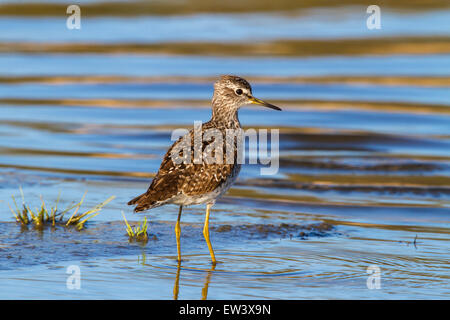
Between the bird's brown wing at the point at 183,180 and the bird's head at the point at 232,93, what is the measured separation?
3.02ft

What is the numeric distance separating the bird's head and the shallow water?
1.30m

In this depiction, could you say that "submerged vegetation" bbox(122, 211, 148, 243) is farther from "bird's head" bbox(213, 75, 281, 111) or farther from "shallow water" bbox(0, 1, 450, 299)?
"bird's head" bbox(213, 75, 281, 111)

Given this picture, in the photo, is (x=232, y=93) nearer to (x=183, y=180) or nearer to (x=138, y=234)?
(x=183, y=180)

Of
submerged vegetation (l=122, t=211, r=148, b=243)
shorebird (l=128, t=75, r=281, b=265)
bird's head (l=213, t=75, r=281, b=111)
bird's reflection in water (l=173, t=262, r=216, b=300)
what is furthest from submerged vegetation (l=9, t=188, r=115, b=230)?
bird's head (l=213, t=75, r=281, b=111)

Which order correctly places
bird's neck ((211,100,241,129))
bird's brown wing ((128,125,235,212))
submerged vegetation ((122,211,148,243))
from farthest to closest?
bird's neck ((211,100,241,129)) < submerged vegetation ((122,211,148,243)) < bird's brown wing ((128,125,235,212))

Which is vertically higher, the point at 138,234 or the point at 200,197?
the point at 200,197

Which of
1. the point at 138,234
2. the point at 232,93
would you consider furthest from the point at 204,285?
the point at 232,93

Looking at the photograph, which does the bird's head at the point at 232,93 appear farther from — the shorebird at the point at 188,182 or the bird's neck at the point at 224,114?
the shorebird at the point at 188,182

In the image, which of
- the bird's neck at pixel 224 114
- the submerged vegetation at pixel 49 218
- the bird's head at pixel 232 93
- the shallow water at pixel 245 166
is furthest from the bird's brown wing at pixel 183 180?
the submerged vegetation at pixel 49 218

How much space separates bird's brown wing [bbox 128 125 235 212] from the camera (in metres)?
7.87

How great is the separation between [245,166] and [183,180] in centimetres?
471

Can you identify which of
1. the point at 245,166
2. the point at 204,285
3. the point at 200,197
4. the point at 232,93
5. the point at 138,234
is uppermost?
the point at 232,93

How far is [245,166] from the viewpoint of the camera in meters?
12.7

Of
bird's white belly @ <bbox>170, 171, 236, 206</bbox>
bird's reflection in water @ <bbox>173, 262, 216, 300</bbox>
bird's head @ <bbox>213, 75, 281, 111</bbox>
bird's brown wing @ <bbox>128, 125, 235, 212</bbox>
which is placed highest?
bird's head @ <bbox>213, 75, 281, 111</bbox>
